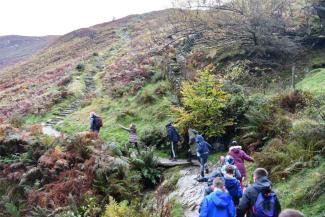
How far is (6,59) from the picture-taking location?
79.1 m

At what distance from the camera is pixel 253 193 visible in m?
6.95

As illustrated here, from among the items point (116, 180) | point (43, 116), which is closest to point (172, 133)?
point (116, 180)

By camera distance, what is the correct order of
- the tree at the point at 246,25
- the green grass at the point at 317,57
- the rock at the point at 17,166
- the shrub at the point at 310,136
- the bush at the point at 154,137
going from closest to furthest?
the shrub at the point at 310,136 < the rock at the point at 17,166 < the bush at the point at 154,137 < the green grass at the point at 317,57 < the tree at the point at 246,25

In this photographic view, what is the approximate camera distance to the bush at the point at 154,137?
17.3 m

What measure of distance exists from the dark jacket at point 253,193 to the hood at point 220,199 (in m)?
0.27

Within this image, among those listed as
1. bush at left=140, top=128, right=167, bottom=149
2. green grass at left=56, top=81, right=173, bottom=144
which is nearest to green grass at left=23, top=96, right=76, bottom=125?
green grass at left=56, top=81, right=173, bottom=144

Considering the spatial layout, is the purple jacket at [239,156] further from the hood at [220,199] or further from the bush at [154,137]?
the bush at [154,137]

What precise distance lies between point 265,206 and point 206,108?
29.9ft

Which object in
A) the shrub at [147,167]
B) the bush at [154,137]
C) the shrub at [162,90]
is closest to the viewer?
the shrub at [147,167]

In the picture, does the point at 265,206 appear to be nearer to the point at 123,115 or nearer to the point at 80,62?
the point at 123,115

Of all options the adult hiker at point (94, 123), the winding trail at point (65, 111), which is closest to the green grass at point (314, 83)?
the adult hiker at point (94, 123)

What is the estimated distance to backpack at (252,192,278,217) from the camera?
680cm

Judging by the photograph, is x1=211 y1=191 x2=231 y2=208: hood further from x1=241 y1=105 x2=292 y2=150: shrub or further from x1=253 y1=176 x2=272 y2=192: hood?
x1=241 y1=105 x2=292 y2=150: shrub

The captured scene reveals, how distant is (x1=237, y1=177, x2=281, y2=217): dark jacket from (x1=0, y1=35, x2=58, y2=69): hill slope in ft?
240
